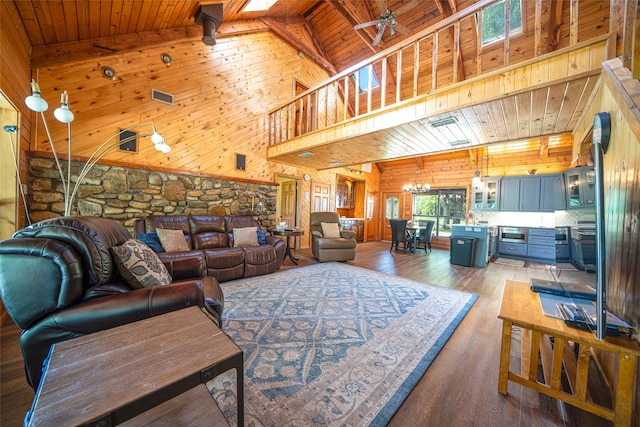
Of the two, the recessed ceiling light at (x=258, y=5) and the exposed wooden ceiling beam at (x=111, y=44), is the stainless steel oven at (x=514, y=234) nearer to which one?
the recessed ceiling light at (x=258, y=5)

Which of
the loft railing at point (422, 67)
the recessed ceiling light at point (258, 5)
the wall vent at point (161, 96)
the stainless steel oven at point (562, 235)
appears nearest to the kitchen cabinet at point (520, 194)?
the loft railing at point (422, 67)

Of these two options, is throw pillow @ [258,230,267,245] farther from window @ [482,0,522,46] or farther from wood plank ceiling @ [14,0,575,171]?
window @ [482,0,522,46]

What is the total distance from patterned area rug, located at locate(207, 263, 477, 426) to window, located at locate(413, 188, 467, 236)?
527cm

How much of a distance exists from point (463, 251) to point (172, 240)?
220 inches

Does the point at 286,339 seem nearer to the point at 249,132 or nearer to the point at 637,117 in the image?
the point at 637,117

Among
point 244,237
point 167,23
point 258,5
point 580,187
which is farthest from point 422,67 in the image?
point 580,187

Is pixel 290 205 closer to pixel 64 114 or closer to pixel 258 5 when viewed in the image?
pixel 258 5

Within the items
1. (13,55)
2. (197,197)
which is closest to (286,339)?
Result: (197,197)

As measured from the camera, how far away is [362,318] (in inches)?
91.1

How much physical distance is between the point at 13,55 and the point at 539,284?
510cm

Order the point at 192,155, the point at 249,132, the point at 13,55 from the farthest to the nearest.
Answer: the point at 249,132, the point at 192,155, the point at 13,55

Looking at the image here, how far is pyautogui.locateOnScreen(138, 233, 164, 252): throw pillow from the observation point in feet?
10.2

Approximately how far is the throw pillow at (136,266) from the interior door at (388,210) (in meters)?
8.33

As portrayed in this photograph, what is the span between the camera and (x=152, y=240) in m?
3.16
